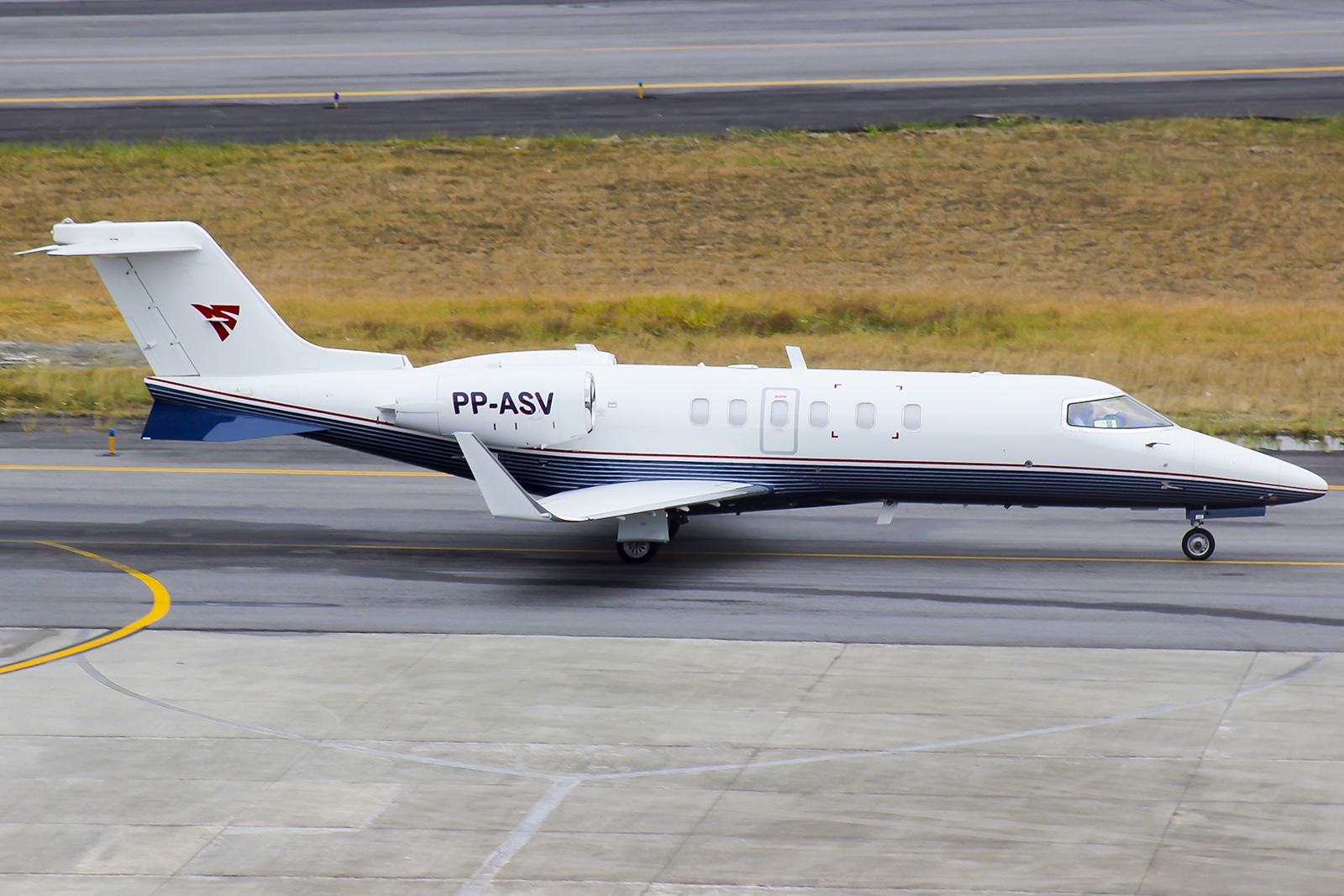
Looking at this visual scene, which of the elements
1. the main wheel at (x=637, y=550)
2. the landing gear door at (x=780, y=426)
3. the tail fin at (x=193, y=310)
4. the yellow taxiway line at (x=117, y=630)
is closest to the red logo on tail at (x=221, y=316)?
the tail fin at (x=193, y=310)

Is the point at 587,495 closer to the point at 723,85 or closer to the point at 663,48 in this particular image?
the point at 723,85

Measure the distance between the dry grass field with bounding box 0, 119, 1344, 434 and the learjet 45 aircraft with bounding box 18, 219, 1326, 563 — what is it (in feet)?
42.8

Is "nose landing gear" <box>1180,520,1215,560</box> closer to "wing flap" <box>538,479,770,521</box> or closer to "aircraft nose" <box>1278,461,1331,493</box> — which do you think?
"aircraft nose" <box>1278,461,1331,493</box>

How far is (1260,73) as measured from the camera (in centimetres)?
5272

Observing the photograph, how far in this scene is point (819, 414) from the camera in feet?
71.0

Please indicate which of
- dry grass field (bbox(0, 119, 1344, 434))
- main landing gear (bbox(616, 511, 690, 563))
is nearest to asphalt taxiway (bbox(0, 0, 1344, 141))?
dry grass field (bbox(0, 119, 1344, 434))

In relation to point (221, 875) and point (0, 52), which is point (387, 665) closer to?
point (221, 875)

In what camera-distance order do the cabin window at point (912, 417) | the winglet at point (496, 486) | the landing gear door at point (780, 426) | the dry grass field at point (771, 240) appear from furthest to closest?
the dry grass field at point (771, 240) → the landing gear door at point (780, 426) → the cabin window at point (912, 417) → the winglet at point (496, 486)

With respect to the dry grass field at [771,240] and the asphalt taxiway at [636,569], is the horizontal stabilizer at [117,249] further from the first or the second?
the dry grass field at [771,240]

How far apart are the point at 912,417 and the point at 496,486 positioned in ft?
20.6

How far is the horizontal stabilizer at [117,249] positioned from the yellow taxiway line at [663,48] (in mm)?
37184

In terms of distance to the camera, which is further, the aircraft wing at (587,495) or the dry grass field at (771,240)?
the dry grass field at (771,240)

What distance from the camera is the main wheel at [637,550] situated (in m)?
Answer: 21.7

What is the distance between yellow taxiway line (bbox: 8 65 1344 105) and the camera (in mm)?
53000
